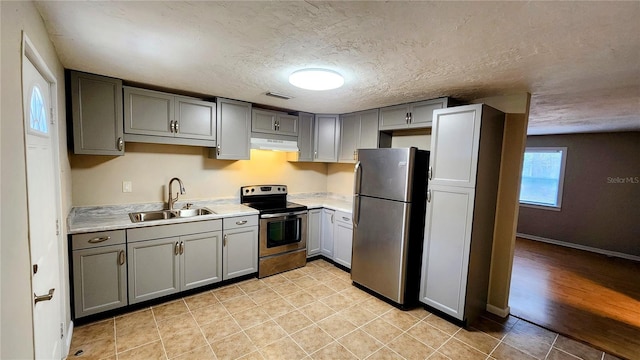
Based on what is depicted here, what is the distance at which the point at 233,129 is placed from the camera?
11.2 feet

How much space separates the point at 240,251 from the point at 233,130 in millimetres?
1495

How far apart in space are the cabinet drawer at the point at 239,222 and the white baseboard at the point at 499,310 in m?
2.78

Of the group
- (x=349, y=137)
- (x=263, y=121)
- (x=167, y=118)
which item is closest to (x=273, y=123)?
(x=263, y=121)

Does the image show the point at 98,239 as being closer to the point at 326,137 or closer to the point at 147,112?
the point at 147,112

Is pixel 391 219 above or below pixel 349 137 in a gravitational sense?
below

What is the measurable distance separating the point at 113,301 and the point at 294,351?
1.74 meters

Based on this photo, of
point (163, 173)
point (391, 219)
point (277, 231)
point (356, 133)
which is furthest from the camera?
point (356, 133)

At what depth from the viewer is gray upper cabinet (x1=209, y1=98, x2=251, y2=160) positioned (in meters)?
3.30

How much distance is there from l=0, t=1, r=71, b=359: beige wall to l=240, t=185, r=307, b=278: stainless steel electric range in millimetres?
2329

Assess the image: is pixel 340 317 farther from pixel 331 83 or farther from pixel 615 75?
pixel 615 75

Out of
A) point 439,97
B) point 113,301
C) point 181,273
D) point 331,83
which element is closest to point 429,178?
point 439,97

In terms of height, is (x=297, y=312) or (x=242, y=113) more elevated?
(x=242, y=113)

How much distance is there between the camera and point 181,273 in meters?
2.85

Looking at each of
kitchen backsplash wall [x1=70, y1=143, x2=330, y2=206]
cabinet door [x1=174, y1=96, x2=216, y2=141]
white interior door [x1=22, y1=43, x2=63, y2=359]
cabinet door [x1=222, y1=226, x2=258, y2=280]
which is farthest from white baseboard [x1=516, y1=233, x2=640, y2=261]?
white interior door [x1=22, y1=43, x2=63, y2=359]
